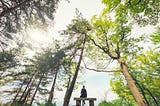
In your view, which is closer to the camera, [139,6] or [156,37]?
[139,6]

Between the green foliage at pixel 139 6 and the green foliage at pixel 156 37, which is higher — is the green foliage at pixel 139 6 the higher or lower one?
the lower one

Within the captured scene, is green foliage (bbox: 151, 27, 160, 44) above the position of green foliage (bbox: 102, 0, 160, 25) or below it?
above

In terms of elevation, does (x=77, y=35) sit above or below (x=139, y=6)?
above

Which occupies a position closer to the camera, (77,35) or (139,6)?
(139,6)

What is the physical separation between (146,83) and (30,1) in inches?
798

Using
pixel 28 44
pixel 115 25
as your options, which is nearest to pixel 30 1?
pixel 28 44

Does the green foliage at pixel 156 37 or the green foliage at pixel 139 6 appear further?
the green foliage at pixel 156 37

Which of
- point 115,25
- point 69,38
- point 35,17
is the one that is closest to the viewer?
point 35,17

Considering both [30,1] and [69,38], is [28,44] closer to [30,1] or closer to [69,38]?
[30,1]

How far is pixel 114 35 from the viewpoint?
50.1 feet

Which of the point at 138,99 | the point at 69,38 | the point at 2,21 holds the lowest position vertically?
the point at 138,99

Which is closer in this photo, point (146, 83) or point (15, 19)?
point (15, 19)

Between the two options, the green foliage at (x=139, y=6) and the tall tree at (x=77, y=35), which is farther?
the tall tree at (x=77, y=35)

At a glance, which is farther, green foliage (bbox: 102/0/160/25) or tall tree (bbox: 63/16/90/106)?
tall tree (bbox: 63/16/90/106)
